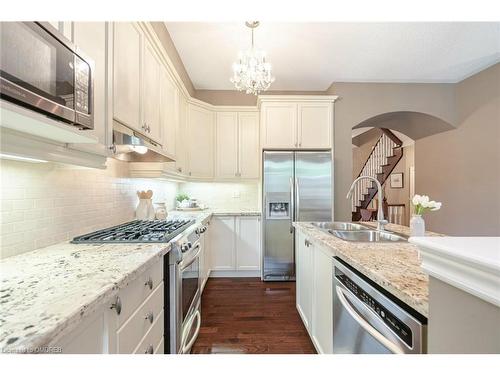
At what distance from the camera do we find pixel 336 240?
141 cm

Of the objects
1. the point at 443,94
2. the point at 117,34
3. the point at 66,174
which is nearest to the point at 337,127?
the point at 443,94

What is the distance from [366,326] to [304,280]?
114cm

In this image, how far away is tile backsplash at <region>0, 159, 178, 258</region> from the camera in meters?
1.04

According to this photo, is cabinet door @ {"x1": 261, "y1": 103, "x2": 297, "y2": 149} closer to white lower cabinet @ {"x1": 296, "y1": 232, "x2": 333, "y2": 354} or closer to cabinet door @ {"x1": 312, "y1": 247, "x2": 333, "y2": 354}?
white lower cabinet @ {"x1": 296, "y1": 232, "x2": 333, "y2": 354}

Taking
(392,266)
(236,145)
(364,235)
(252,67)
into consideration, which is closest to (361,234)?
(364,235)

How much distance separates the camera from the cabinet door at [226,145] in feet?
12.0

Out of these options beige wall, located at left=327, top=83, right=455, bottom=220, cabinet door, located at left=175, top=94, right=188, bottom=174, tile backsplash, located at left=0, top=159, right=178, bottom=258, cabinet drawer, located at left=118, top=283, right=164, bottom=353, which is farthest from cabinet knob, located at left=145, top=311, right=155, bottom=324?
beige wall, located at left=327, top=83, right=455, bottom=220

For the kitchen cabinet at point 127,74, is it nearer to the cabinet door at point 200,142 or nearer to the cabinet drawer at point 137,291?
the cabinet drawer at point 137,291

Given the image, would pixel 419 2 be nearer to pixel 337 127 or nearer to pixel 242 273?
pixel 337 127

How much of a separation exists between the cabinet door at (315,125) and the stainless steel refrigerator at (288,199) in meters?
0.17

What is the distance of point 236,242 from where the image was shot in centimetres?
334

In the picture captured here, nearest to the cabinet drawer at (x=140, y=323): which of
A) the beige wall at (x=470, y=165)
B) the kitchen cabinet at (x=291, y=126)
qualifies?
the kitchen cabinet at (x=291, y=126)

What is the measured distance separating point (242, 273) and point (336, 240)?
2.26 metres

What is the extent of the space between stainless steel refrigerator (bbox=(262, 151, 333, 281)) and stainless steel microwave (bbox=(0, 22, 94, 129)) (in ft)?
8.02
